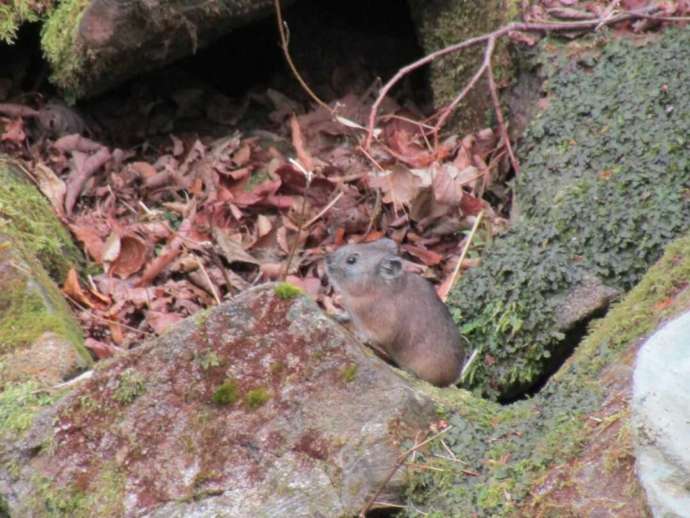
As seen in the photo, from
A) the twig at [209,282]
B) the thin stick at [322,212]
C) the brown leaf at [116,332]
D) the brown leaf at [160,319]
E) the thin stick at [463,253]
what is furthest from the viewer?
the thin stick at [322,212]

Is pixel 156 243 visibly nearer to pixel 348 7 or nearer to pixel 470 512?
pixel 348 7

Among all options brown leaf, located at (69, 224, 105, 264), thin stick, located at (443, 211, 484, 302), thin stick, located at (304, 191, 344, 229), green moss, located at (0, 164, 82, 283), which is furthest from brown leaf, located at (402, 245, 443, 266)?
green moss, located at (0, 164, 82, 283)

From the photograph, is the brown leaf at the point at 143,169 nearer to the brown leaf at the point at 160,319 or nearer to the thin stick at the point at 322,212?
the thin stick at the point at 322,212

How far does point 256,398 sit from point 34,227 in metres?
3.05

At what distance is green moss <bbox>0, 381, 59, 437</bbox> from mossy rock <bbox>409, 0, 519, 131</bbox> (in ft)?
14.6

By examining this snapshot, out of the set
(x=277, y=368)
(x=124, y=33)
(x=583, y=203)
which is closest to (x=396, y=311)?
(x=583, y=203)

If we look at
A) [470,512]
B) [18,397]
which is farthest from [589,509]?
[18,397]

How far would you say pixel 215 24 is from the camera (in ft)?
29.7

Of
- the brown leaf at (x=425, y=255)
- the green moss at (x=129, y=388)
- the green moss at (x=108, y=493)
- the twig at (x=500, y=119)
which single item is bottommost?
the green moss at (x=108, y=493)

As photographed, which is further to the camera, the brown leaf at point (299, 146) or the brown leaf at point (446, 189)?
the brown leaf at point (299, 146)

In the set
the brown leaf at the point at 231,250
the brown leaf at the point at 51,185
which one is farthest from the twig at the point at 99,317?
the brown leaf at the point at 51,185

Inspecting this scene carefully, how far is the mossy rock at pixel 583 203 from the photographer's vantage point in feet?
22.8

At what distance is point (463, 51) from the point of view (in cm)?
947

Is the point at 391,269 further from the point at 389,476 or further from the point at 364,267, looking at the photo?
the point at 389,476
